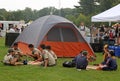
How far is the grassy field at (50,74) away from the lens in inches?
433

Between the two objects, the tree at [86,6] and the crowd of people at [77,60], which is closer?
the crowd of people at [77,60]

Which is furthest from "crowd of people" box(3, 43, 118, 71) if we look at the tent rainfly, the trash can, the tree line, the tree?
the tree

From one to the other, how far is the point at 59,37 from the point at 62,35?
172 millimetres

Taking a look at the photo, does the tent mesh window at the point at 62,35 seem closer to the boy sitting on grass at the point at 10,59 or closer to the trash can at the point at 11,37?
the boy sitting on grass at the point at 10,59

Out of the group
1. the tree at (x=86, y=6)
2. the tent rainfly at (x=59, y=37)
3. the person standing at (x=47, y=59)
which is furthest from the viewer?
the tree at (x=86, y=6)

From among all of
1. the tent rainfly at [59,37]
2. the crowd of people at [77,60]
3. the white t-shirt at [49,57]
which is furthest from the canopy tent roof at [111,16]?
the white t-shirt at [49,57]

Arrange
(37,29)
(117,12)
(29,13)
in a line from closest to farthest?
(37,29), (117,12), (29,13)

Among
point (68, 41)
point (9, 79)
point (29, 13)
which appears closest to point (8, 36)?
point (68, 41)

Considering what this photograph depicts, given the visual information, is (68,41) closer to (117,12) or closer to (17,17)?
(117,12)

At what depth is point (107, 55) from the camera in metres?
13.5

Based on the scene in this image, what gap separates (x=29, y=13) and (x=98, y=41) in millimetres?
113608

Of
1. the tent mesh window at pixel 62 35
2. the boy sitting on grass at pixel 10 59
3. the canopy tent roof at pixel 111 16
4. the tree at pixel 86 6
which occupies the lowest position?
the boy sitting on grass at pixel 10 59

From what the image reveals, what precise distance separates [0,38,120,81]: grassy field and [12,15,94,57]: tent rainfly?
4.24 m

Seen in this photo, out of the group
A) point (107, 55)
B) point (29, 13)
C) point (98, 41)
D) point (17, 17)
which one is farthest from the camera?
point (29, 13)
